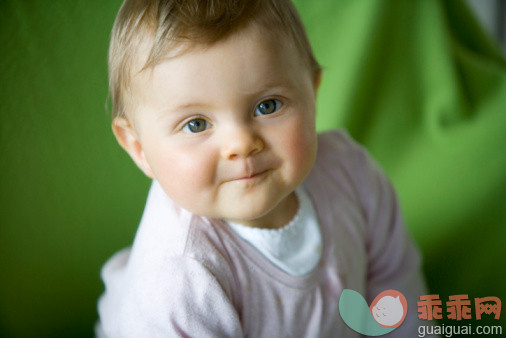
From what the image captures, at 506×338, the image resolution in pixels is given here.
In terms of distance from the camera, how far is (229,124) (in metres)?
0.47

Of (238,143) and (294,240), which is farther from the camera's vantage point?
(294,240)

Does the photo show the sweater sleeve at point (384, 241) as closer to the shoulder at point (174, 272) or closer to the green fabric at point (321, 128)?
the green fabric at point (321, 128)

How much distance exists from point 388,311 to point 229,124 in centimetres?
30

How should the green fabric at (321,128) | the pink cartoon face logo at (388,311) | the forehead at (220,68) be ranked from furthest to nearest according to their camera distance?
the green fabric at (321,128) → the pink cartoon face logo at (388,311) → the forehead at (220,68)

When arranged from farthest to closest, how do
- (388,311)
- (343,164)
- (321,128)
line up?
(321,128)
(343,164)
(388,311)

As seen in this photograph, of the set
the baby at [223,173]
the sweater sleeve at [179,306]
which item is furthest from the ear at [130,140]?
the sweater sleeve at [179,306]

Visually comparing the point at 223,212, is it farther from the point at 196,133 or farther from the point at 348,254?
the point at 348,254

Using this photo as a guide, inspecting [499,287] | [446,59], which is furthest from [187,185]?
[446,59]

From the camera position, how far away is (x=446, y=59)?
989 millimetres

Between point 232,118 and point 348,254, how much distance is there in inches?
12.4

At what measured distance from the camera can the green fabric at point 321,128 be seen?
663mm

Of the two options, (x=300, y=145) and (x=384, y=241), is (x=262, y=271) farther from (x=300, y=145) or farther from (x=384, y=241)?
(x=384, y=241)

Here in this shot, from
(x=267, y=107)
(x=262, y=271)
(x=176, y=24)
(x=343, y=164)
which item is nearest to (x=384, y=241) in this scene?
(x=343, y=164)

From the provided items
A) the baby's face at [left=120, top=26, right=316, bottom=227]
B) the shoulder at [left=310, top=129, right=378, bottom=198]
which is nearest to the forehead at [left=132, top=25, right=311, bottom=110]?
the baby's face at [left=120, top=26, right=316, bottom=227]
